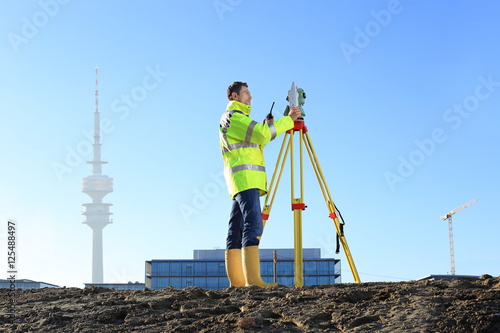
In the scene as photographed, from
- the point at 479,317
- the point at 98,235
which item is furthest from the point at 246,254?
the point at 98,235

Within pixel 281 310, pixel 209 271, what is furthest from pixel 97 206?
pixel 281 310

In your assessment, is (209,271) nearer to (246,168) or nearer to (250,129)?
(246,168)

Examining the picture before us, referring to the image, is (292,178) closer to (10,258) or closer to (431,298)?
(431,298)

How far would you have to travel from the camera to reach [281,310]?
659cm

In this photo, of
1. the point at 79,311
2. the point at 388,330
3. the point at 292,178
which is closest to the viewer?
the point at 388,330

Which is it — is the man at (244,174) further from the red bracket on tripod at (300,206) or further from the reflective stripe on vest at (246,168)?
the red bracket on tripod at (300,206)

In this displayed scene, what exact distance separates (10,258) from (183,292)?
281 cm

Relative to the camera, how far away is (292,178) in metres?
9.57

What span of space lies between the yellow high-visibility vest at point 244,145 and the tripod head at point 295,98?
596 mm

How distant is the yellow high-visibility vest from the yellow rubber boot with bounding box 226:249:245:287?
81cm

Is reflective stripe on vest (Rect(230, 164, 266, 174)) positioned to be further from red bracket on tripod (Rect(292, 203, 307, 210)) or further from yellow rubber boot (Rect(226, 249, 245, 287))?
yellow rubber boot (Rect(226, 249, 245, 287))

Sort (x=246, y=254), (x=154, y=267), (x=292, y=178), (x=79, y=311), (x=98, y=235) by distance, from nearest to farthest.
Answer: (x=79, y=311) < (x=246, y=254) < (x=292, y=178) < (x=154, y=267) < (x=98, y=235)

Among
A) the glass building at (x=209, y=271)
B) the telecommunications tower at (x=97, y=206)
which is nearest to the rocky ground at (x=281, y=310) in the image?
the glass building at (x=209, y=271)

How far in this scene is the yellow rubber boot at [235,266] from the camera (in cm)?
920
